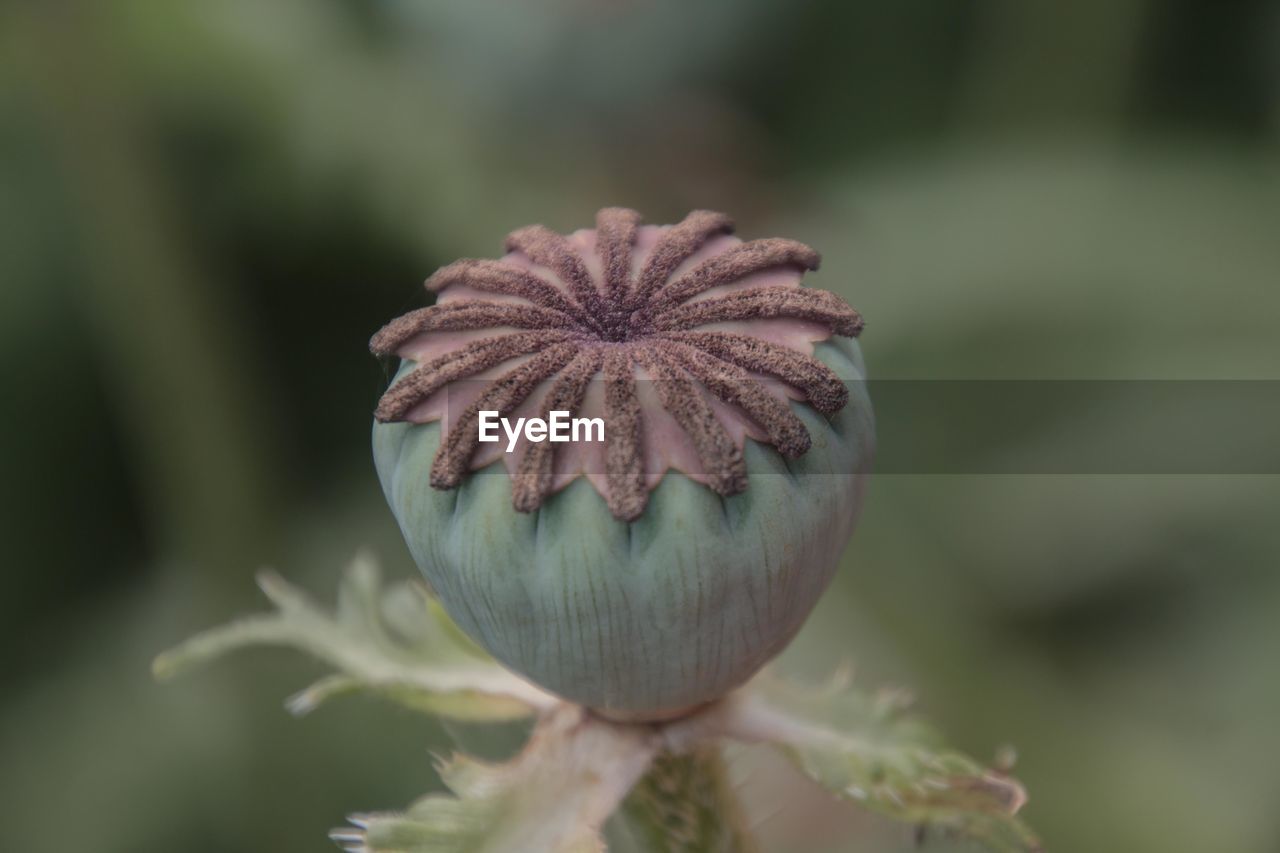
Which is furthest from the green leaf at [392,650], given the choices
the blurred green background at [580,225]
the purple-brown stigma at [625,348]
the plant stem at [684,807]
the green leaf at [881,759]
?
the blurred green background at [580,225]

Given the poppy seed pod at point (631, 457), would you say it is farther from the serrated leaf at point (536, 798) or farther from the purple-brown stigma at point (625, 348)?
the serrated leaf at point (536, 798)

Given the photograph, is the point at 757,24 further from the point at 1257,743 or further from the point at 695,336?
the point at 695,336

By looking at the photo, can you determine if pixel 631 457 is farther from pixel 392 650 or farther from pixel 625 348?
pixel 392 650

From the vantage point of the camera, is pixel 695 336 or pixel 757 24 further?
pixel 757 24

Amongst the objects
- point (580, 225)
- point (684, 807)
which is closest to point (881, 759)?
point (684, 807)

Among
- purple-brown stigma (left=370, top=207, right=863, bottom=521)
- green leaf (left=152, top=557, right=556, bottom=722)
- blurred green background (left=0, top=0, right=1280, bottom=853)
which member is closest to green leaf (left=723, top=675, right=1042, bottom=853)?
green leaf (left=152, top=557, right=556, bottom=722)

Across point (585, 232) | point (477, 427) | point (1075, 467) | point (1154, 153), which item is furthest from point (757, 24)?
point (477, 427)

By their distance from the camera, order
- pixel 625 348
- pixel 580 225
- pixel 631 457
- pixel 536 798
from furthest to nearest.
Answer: pixel 580 225 < pixel 536 798 < pixel 625 348 < pixel 631 457
